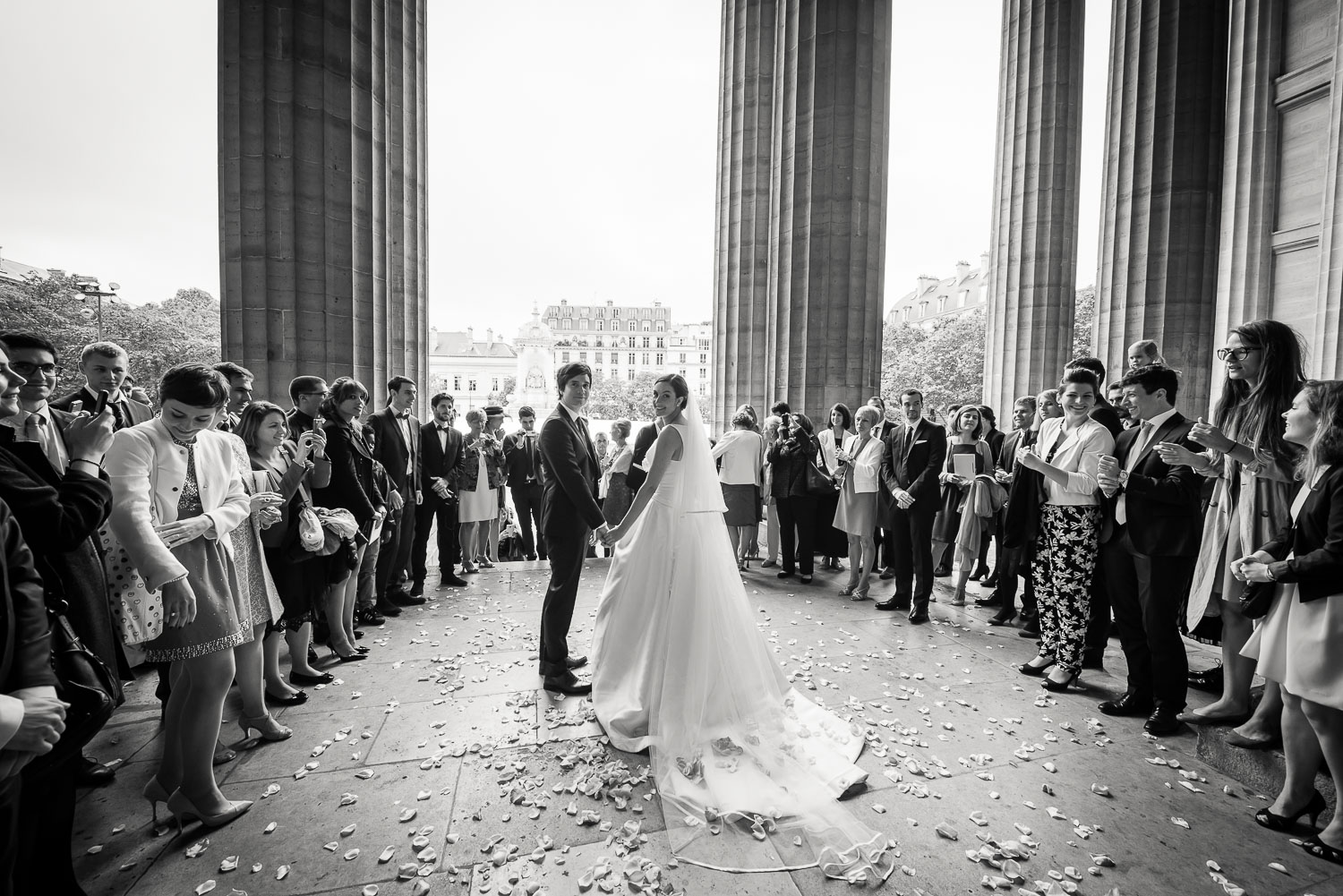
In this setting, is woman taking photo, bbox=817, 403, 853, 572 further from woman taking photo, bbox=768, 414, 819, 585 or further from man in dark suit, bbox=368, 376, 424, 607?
man in dark suit, bbox=368, 376, 424, 607

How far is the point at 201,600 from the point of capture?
246 centimetres

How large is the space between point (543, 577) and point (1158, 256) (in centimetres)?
988

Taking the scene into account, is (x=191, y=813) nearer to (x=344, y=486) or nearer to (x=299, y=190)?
(x=344, y=486)

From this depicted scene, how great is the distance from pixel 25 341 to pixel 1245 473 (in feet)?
22.2

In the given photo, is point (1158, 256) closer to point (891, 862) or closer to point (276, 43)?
point (891, 862)

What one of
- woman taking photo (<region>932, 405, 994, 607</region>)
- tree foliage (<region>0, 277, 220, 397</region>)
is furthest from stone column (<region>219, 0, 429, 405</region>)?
tree foliage (<region>0, 277, 220, 397</region>)

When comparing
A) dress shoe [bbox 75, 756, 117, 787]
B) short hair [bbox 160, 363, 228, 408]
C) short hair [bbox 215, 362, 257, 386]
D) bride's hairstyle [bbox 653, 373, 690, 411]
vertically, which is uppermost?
short hair [bbox 215, 362, 257, 386]

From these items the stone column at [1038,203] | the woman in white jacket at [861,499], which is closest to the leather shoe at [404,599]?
the woman in white jacket at [861,499]

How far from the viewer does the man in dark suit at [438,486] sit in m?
6.43

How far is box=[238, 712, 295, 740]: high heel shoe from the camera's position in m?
3.33

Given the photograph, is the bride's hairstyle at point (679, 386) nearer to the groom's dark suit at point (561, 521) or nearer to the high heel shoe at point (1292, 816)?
the groom's dark suit at point (561, 521)

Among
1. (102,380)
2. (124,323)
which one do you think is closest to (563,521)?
(102,380)

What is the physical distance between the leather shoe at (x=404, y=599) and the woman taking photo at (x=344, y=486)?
1257 millimetres

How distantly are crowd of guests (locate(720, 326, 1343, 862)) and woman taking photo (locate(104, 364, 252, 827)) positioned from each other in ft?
7.76
